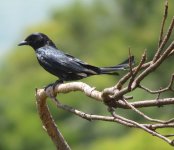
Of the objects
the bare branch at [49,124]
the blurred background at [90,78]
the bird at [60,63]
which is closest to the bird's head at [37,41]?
the bird at [60,63]

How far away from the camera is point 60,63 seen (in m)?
4.55

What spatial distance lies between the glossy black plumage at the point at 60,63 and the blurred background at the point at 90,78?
9779mm

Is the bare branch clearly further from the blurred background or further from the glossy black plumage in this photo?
the blurred background

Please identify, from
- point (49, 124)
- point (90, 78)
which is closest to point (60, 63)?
point (49, 124)

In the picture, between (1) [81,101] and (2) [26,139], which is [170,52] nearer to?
(2) [26,139]

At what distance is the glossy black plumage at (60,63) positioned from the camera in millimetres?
4025

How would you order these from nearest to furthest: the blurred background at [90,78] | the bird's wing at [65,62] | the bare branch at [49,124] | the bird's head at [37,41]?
the bare branch at [49,124], the bird's wing at [65,62], the bird's head at [37,41], the blurred background at [90,78]

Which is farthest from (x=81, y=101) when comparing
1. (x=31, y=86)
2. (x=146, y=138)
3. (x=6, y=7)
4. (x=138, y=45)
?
(x=6, y=7)

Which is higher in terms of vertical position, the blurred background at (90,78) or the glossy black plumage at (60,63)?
the glossy black plumage at (60,63)

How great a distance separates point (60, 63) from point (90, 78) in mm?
25353

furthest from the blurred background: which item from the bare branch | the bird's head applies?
the bare branch

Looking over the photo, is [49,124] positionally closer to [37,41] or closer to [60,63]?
[60,63]

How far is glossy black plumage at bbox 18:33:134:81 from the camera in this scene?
402cm

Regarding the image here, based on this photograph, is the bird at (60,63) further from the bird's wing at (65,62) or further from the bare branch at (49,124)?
the bare branch at (49,124)
